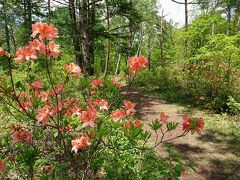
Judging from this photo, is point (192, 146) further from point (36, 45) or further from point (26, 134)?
point (36, 45)

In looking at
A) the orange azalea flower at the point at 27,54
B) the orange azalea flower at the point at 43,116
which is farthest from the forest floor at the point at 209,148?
the orange azalea flower at the point at 27,54

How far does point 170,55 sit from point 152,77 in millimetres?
20392

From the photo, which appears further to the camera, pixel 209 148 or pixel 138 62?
pixel 209 148

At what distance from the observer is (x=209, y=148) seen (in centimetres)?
694

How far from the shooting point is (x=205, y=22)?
12.5 meters

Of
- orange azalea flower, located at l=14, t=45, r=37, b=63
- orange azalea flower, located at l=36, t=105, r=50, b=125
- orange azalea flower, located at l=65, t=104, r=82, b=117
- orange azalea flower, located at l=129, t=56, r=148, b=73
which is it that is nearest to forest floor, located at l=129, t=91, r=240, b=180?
orange azalea flower, located at l=65, t=104, r=82, b=117

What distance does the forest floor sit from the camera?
5.73m

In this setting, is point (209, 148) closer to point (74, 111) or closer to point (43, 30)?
point (74, 111)

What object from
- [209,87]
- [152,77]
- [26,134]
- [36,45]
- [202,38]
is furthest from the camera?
[152,77]

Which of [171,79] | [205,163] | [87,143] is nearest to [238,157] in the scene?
[205,163]

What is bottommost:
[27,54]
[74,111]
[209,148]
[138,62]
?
[209,148]

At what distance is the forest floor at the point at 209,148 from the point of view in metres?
5.73

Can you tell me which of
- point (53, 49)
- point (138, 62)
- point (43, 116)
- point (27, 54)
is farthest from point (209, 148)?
point (27, 54)

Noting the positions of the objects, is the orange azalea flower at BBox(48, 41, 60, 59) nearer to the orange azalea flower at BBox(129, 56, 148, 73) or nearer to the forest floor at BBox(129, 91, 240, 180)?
the orange azalea flower at BBox(129, 56, 148, 73)
